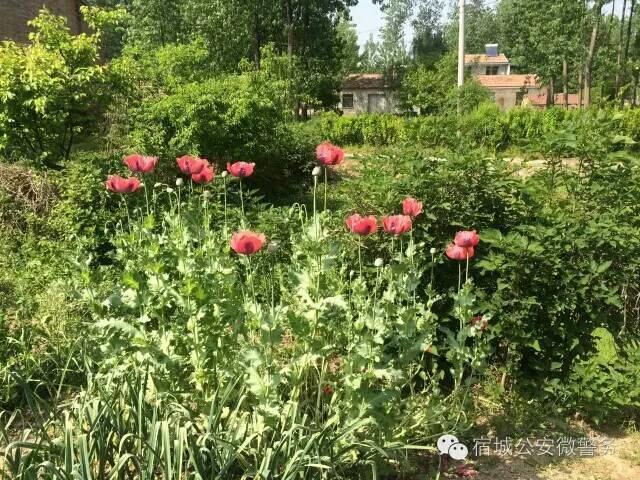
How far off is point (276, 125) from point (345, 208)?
6141mm

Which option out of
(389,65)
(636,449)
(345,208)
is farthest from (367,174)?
(389,65)

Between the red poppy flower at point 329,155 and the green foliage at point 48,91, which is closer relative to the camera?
the red poppy flower at point 329,155

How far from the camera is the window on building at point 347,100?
47.8 meters

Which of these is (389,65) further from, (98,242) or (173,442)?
(173,442)

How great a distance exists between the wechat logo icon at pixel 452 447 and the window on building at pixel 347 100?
153 feet

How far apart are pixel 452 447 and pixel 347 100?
47436 millimetres

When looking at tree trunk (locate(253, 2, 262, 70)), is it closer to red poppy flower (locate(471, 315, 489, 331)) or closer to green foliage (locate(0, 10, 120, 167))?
green foliage (locate(0, 10, 120, 167))

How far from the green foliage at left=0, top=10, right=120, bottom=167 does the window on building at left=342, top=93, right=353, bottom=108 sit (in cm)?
4137

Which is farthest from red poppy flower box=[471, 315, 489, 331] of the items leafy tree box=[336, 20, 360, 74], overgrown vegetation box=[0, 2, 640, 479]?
leafy tree box=[336, 20, 360, 74]

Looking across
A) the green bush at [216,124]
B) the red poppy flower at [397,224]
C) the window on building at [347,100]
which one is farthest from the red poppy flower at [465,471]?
the window on building at [347,100]

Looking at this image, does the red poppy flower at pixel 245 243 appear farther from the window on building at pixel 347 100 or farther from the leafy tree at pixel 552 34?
the window on building at pixel 347 100

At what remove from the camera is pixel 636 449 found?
10.6 feet

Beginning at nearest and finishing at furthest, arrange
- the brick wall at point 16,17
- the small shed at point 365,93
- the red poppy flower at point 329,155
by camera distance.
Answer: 1. the red poppy flower at point 329,155
2. the brick wall at point 16,17
3. the small shed at point 365,93

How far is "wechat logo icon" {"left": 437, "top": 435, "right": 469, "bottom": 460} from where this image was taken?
2.81 m
